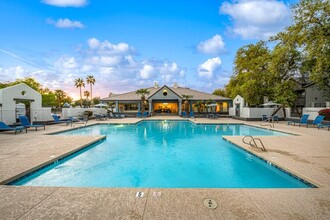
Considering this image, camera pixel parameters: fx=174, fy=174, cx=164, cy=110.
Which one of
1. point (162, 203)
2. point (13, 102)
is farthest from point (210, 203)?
point (13, 102)

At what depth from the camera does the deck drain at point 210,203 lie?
3.23 m

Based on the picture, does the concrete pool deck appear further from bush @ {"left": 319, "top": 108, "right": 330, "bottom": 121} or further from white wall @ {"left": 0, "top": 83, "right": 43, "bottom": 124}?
bush @ {"left": 319, "top": 108, "right": 330, "bottom": 121}

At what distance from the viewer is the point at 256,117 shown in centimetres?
2436

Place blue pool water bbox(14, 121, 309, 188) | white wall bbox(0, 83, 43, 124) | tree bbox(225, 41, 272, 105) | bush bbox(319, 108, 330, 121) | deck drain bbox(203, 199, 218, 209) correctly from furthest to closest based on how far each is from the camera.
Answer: tree bbox(225, 41, 272, 105), bush bbox(319, 108, 330, 121), white wall bbox(0, 83, 43, 124), blue pool water bbox(14, 121, 309, 188), deck drain bbox(203, 199, 218, 209)

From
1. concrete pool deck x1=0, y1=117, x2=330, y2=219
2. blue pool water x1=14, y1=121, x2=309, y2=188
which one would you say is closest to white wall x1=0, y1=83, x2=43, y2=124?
blue pool water x1=14, y1=121, x2=309, y2=188

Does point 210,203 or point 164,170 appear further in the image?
point 164,170

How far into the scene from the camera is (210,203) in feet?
11.0

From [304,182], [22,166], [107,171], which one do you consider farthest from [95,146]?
[304,182]

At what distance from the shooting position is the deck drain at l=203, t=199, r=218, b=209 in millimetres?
3228

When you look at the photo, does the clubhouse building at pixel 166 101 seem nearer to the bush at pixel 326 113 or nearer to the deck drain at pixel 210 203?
the bush at pixel 326 113

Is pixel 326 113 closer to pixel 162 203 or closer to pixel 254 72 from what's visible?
pixel 254 72

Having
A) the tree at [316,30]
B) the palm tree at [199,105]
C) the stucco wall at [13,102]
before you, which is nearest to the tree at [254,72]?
the tree at [316,30]

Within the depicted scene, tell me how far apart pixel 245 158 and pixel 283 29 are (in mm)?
24116

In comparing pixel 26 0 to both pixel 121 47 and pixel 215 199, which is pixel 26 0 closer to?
pixel 121 47
